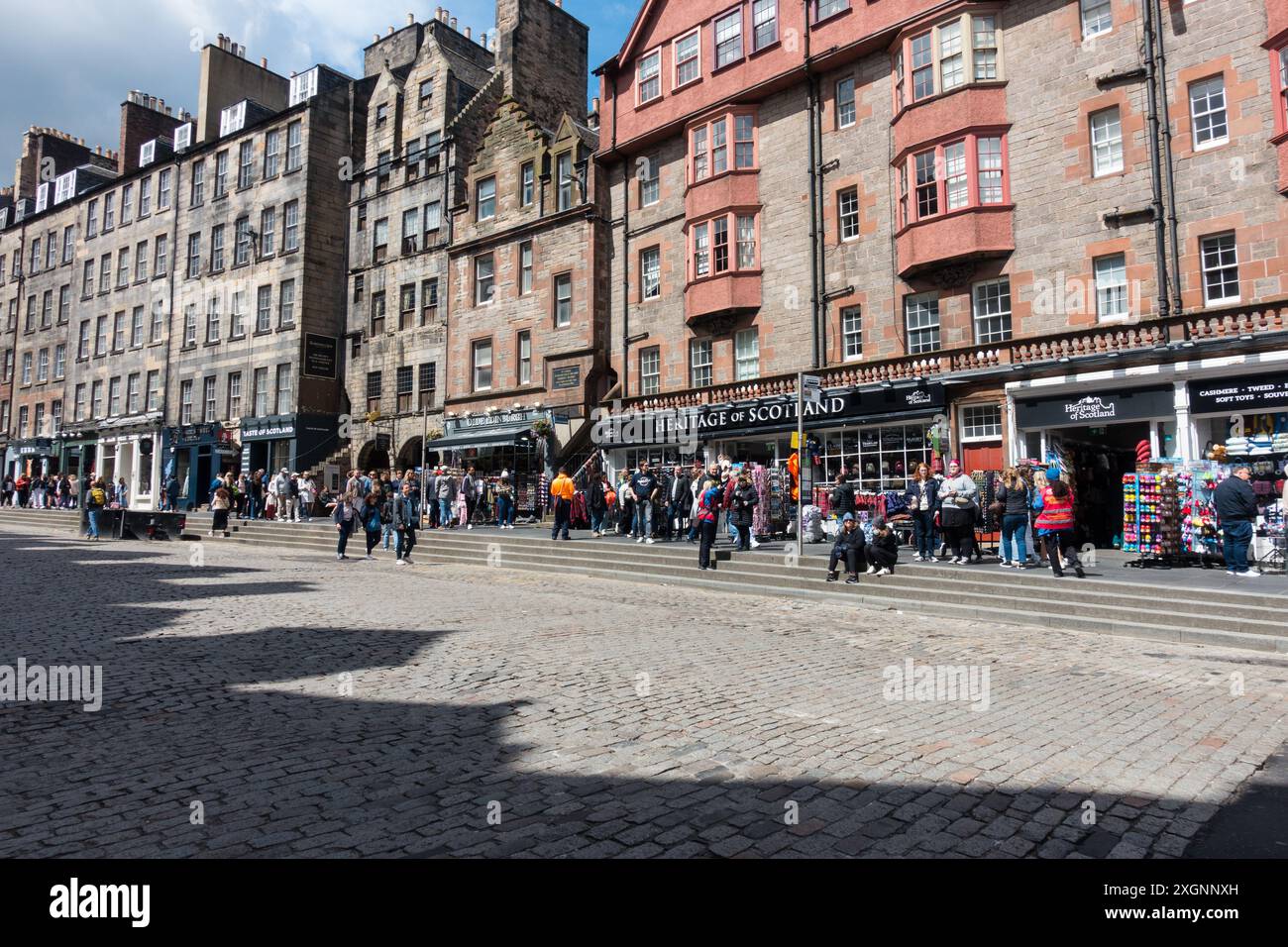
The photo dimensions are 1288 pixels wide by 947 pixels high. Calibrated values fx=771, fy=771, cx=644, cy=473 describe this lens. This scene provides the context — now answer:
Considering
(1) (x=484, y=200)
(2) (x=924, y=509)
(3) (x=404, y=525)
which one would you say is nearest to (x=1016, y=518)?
(2) (x=924, y=509)

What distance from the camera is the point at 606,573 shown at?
1719 cm

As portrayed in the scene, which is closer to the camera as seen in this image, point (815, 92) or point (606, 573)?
point (606, 573)

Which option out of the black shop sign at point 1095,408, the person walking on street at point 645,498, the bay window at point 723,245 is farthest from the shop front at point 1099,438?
the bay window at point 723,245

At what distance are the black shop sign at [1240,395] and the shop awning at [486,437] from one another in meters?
20.1

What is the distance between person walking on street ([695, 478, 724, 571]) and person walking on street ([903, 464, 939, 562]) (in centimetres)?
408

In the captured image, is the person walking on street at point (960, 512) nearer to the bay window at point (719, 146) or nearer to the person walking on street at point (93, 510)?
the bay window at point (719, 146)

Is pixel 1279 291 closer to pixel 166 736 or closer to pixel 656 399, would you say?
pixel 656 399

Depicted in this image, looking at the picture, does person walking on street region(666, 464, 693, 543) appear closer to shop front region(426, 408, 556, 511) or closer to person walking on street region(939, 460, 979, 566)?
person walking on street region(939, 460, 979, 566)

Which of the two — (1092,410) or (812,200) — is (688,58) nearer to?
(812,200)

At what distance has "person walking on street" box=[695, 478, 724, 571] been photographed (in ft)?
52.1

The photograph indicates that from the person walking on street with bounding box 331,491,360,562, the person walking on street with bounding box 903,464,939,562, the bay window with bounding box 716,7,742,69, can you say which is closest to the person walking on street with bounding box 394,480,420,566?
the person walking on street with bounding box 331,491,360,562

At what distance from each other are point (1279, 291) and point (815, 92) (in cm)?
1379

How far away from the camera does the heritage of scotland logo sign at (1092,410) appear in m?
17.6
